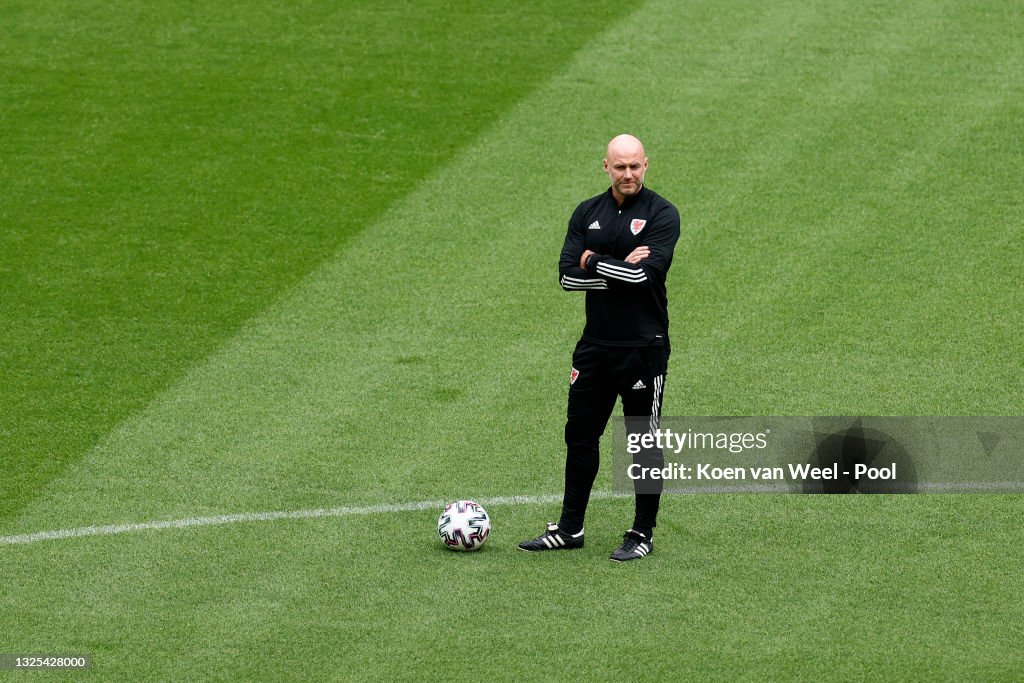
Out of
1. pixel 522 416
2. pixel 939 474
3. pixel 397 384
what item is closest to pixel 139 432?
pixel 397 384

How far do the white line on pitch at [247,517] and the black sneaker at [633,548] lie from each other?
0.81m

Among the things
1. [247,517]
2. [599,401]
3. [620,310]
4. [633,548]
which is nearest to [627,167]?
[620,310]

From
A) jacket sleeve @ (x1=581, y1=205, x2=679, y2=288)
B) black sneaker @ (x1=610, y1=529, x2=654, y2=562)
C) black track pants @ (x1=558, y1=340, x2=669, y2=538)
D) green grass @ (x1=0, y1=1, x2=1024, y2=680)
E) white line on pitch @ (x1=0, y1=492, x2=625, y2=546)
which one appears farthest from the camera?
white line on pitch @ (x1=0, y1=492, x2=625, y2=546)

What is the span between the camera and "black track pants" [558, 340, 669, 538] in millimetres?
8461

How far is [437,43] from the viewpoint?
16.9 m

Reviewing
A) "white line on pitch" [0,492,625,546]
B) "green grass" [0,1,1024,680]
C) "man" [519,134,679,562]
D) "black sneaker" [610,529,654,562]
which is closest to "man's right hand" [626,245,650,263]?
"man" [519,134,679,562]

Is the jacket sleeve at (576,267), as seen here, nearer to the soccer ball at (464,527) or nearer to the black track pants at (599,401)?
the black track pants at (599,401)

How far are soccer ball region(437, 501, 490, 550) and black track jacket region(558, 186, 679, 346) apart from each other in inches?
49.0

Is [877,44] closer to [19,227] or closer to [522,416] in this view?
[522,416]

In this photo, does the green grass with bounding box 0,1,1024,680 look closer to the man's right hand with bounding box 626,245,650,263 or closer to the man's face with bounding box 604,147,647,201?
the man's right hand with bounding box 626,245,650,263

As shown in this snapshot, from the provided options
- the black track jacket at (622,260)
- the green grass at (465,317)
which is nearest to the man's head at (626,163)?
the black track jacket at (622,260)

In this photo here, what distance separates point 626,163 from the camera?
8.24 m

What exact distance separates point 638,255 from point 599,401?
924 millimetres

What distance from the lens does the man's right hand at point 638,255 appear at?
823 centimetres
